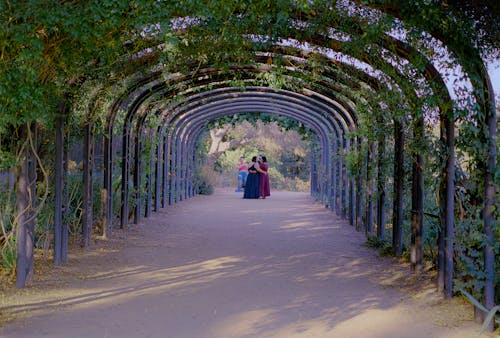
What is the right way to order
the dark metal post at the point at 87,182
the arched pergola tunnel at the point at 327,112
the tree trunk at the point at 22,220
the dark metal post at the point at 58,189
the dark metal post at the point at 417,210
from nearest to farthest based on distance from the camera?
the arched pergola tunnel at the point at 327,112, the tree trunk at the point at 22,220, the dark metal post at the point at 417,210, the dark metal post at the point at 58,189, the dark metal post at the point at 87,182

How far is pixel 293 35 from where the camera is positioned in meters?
6.30

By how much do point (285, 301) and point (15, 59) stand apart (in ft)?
10.2

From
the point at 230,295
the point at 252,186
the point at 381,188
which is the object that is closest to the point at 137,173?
the point at 381,188

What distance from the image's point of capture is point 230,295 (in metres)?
5.99

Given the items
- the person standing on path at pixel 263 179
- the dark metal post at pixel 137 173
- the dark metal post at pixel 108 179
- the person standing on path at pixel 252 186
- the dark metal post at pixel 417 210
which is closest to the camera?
the dark metal post at pixel 417 210

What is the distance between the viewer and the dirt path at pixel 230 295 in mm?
4793

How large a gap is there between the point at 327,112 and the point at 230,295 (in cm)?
851

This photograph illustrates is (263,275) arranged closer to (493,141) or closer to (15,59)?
(493,141)

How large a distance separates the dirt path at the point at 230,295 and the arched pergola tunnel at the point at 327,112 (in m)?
0.56

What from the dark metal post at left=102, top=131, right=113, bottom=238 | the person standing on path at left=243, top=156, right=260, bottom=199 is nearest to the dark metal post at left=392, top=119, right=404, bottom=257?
→ the dark metal post at left=102, top=131, right=113, bottom=238

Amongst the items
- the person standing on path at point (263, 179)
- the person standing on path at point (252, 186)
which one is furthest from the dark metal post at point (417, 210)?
the person standing on path at point (252, 186)

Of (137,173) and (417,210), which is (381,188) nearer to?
(417,210)

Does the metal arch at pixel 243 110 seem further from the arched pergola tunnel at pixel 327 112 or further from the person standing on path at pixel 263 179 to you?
the person standing on path at pixel 263 179

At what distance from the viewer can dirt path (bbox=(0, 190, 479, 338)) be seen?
4.79 metres
